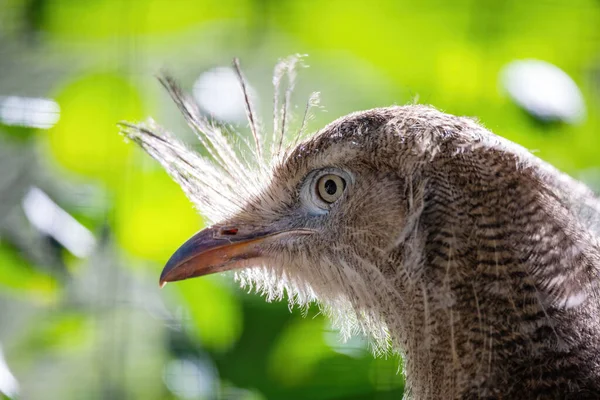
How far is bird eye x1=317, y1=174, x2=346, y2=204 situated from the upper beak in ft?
0.26

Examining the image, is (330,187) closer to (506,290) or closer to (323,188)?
(323,188)

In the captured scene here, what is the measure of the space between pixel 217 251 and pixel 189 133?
966 millimetres

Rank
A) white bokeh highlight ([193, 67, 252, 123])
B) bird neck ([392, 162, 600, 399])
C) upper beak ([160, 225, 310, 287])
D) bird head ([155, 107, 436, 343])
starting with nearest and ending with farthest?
bird neck ([392, 162, 600, 399]) → bird head ([155, 107, 436, 343]) → upper beak ([160, 225, 310, 287]) → white bokeh highlight ([193, 67, 252, 123])

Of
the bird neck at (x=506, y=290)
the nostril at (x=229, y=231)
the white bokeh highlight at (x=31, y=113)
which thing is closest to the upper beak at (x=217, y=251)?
the nostril at (x=229, y=231)

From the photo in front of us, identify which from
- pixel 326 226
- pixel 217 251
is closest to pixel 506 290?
pixel 326 226

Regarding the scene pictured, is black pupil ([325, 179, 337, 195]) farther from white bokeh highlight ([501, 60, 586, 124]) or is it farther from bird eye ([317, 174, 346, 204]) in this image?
white bokeh highlight ([501, 60, 586, 124])

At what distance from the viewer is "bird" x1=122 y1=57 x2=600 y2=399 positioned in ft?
3.72

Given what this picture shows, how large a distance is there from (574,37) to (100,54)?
1402 millimetres

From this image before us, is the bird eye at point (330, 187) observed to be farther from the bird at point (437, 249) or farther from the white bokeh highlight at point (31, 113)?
the white bokeh highlight at point (31, 113)

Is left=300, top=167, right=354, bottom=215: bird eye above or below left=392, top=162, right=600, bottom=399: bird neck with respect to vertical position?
above

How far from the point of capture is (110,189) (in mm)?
1969

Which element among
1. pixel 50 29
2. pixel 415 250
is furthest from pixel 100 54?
pixel 415 250

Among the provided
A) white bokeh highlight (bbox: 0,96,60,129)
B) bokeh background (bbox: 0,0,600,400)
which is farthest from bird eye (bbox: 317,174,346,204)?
white bokeh highlight (bbox: 0,96,60,129)

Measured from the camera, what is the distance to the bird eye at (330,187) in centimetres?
135
